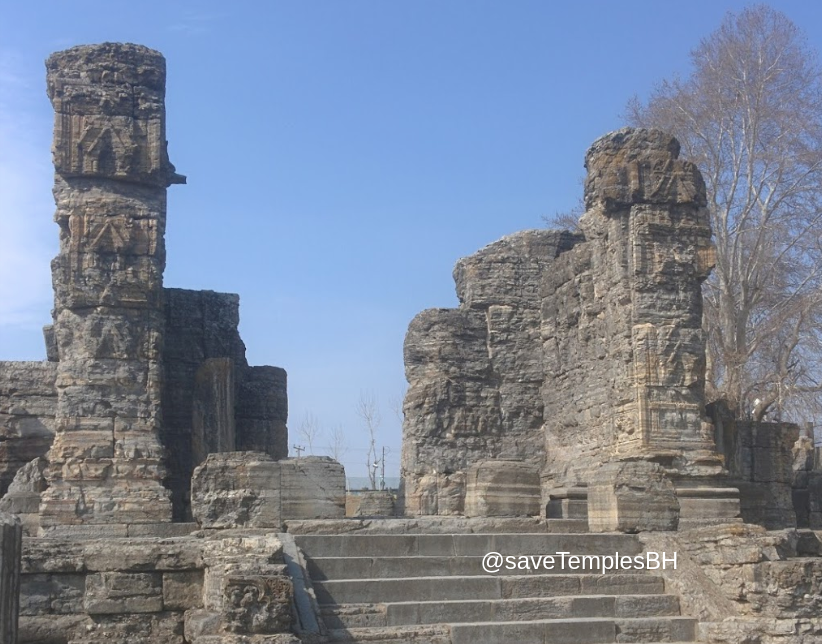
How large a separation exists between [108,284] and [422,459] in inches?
226

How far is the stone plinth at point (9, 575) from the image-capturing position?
330 inches

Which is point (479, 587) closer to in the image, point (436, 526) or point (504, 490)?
point (436, 526)

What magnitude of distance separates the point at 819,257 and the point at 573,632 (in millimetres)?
17606

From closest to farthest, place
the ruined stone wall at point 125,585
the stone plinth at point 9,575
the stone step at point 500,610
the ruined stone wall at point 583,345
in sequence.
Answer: the stone plinth at point 9,575
the ruined stone wall at point 125,585
the stone step at point 500,610
the ruined stone wall at point 583,345

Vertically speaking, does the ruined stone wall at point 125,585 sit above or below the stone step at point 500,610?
above

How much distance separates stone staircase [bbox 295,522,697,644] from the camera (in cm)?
1046

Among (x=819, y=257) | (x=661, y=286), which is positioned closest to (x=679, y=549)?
(x=661, y=286)

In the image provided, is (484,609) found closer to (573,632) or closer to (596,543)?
(573,632)

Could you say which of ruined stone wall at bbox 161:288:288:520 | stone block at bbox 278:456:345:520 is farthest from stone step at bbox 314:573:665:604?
ruined stone wall at bbox 161:288:288:520

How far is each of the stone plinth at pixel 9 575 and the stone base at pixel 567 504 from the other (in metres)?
7.99

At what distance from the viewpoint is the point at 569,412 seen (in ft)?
59.7

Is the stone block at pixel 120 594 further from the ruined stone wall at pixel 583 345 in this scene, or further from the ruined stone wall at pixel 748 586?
the ruined stone wall at pixel 583 345

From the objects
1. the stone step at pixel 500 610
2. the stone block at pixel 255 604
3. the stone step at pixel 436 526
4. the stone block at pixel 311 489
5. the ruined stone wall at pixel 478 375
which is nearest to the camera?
the stone block at pixel 255 604

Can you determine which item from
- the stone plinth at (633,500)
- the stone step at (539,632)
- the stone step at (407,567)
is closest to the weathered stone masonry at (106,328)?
the stone step at (407,567)
